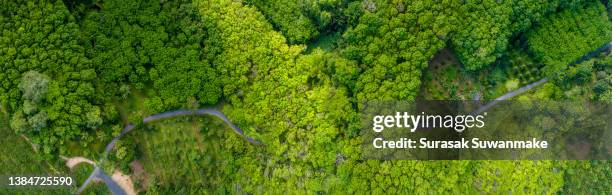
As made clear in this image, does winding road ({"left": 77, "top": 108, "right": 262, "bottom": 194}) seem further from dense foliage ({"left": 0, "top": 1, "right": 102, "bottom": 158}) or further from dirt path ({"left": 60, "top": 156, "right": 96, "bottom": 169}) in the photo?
dense foliage ({"left": 0, "top": 1, "right": 102, "bottom": 158})

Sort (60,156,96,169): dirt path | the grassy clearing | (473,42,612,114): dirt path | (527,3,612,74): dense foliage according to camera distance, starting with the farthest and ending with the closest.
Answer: (473,42,612,114): dirt path, (527,3,612,74): dense foliage, the grassy clearing, (60,156,96,169): dirt path

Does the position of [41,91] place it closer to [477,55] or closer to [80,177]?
[80,177]

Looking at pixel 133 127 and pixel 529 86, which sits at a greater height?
pixel 529 86

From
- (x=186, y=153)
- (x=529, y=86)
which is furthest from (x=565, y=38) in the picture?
(x=186, y=153)

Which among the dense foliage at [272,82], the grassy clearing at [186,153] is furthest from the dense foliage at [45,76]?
the grassy clearing at [186,153]

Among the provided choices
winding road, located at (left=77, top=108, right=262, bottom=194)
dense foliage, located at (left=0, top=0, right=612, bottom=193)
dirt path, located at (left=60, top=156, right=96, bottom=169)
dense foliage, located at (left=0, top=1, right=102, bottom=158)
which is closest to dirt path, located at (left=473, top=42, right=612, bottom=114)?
dense foliage, located at (left=0, top=0, right=612, bottom=193)

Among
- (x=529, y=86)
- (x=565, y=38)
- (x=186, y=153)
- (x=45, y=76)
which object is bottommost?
(x=186, y=153)

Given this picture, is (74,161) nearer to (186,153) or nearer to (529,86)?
(186,153)

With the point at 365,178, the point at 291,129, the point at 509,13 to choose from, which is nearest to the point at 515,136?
the point at 509,13
